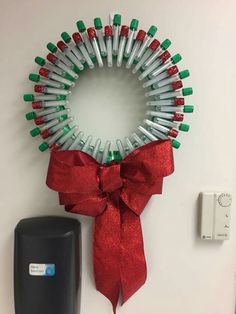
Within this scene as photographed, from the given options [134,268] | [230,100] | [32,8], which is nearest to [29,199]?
[134,268]

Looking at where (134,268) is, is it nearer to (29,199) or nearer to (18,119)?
(29,199)

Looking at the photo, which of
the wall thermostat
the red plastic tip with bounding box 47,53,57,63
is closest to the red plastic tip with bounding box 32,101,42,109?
the red plastic tip with bounding box 47,53,57,63

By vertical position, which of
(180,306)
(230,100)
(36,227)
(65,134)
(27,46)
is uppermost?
(27,46)

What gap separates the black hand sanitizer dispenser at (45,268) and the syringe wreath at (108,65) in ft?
0.72

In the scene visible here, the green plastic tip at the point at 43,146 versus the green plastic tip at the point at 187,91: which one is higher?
the green plastic tip at the point at 187,91

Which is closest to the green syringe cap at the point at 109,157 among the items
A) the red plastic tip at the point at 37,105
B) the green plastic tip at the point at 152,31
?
the red plastic tip at the point at 37,105

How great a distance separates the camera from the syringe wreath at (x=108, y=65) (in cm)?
88

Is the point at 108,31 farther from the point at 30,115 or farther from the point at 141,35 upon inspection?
the point at 30,115

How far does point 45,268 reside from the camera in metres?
0.90

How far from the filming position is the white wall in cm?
94

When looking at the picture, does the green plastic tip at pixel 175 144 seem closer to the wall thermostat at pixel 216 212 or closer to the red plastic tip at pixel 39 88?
the wall thermostat at pixel 216 212

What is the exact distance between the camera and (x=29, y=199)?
1.01m

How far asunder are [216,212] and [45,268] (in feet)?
1.57

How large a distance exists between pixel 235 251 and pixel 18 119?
2.35 ft
